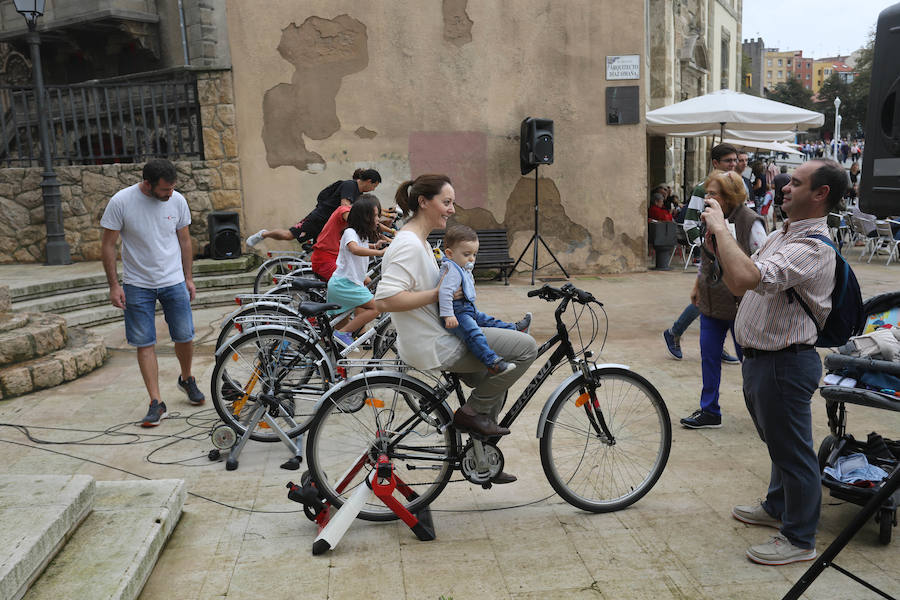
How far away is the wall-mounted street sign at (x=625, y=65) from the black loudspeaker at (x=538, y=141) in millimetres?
1580

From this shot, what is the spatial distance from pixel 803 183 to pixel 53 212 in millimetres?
9684

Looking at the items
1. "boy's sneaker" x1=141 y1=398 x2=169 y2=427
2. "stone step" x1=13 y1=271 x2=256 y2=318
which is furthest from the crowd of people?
"stone step" x1=13 y1=271 x2=256 y2=318

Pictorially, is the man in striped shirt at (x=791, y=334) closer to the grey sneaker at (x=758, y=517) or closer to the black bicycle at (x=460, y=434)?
the grey sneaker at (x=758, y=517)

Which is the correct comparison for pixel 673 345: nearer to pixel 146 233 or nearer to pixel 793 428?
pixel 793 428

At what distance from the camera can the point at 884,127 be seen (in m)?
2.95

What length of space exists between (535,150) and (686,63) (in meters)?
10.9

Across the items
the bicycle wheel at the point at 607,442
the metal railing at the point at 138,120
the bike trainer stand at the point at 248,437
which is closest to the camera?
the bicycle wheel at the point at 607,442

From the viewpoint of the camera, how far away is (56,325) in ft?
20.7

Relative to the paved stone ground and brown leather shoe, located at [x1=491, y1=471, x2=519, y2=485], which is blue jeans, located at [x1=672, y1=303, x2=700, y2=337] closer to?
the paved stone ground

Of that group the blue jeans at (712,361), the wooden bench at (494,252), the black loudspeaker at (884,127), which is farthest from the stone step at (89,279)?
the black loudspeaker at (884,127)

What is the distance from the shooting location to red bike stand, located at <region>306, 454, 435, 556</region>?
10.9 ft

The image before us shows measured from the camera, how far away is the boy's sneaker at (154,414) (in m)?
5.08

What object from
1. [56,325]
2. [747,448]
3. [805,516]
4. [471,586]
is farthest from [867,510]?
[56,325]

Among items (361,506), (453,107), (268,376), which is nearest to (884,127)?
(361,506)
